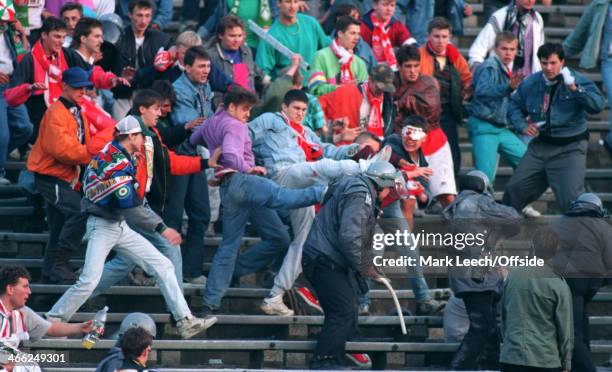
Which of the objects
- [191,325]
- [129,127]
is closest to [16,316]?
[191,325]

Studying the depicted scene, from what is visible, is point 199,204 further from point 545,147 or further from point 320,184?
point 545,147

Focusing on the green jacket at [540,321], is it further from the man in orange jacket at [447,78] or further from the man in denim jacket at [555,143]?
the man in orange jacket at [447,78]

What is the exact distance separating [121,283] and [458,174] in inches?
149

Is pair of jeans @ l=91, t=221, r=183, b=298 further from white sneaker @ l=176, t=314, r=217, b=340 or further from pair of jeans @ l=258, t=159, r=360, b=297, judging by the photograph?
pair of jeans @ l=258, t=159, r=360, b=297

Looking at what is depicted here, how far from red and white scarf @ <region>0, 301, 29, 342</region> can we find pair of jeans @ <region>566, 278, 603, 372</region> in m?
4.43

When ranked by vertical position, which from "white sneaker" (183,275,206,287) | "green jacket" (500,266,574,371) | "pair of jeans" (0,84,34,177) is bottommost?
"white sneaker" (183,275,206,287)

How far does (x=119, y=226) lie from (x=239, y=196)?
115 cm

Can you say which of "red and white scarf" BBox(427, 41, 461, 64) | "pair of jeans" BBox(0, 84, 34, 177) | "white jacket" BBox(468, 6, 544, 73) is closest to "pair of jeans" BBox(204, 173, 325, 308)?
"pair of jeans" BBox(0, 84, 34, 177)

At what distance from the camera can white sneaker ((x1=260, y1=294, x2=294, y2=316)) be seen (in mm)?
14055

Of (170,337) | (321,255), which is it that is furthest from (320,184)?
(170,337)

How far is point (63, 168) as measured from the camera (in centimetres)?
1407

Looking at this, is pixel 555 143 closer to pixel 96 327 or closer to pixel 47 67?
pixel 47 67

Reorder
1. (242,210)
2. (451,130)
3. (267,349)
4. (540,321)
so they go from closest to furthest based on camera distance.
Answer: (540,321), (267,349), (242,210), (451,130)

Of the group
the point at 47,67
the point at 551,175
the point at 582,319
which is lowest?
the point at 582,319
